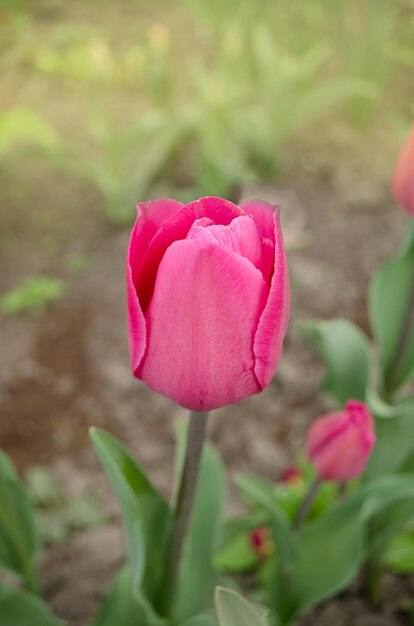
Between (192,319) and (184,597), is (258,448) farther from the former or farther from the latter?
(192,319)

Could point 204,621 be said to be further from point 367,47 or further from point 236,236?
point 367,47

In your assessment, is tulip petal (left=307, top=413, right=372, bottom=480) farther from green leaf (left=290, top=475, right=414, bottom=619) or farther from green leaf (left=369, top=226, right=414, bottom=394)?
green leaf (left=369, top=226, right=414, bottom=394)

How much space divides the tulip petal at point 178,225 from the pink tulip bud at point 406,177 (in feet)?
1.33

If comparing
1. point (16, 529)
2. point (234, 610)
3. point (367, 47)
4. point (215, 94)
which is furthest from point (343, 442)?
point (367, 47)

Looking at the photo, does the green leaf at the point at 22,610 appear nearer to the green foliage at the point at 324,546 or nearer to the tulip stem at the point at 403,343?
the green foliage at the point at 324,546

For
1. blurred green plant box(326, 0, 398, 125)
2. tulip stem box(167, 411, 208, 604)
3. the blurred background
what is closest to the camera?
tulip stem box(167, 411, 208, 604)

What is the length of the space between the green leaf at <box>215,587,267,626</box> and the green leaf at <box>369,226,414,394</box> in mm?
554

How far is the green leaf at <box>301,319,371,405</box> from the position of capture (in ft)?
3.39

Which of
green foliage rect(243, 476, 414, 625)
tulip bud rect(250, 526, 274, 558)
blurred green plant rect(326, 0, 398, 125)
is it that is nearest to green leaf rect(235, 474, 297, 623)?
green foliage rect(243, 476, 414, 625)

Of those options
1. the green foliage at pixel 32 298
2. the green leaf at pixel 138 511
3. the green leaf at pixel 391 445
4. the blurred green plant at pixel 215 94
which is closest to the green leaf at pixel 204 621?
the green leaf at pixel 138 511

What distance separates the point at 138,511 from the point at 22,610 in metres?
0.25

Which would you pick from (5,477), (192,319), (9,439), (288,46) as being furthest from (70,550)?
(288,46)

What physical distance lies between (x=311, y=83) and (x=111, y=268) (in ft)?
3.63

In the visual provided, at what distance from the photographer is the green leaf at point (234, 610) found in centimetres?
52
